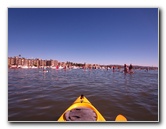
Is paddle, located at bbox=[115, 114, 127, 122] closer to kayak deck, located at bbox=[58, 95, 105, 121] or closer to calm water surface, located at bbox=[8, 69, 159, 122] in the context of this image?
calm water surface, located at bbox=[8, 69, 159, 122]

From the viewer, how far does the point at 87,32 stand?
11.1 ft

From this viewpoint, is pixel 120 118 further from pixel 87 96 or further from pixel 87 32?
pixel 87 32

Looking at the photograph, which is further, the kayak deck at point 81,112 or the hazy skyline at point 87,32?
the hazy skyline at point 87,32

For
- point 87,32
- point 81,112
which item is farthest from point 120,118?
point 87,32

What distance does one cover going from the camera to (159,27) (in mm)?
3137

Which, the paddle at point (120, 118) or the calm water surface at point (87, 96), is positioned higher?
the calm water surface at point (87, 96)

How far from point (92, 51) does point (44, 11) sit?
3.75 feet

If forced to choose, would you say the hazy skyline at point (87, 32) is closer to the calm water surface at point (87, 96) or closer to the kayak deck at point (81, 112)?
the calm water surface at point (87, 96)

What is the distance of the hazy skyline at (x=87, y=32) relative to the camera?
3.18m

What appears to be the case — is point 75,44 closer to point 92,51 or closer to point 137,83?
point 92,51

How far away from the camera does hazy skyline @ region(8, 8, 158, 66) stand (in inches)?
125

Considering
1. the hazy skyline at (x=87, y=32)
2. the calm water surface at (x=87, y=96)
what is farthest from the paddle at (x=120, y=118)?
the hazy skyline at (x=87, y=32)

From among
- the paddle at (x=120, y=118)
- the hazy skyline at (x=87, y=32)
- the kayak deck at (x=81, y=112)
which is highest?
the hazy skyline at (x=87, y=32)

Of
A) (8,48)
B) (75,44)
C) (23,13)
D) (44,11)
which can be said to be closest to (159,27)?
(75,44)
